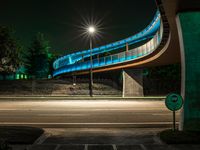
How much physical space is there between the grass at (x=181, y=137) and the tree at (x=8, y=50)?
60216mm

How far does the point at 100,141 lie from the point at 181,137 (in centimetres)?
248

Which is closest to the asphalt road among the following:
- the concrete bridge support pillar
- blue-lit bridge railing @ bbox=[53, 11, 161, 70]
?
the concrete bridge support pillar

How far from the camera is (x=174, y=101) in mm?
9438

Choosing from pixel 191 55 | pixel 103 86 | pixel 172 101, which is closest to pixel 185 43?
pixel 191 55

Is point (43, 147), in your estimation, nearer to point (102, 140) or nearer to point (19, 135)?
point (19, 135)

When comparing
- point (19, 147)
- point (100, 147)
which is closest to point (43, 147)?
point (19, 147)

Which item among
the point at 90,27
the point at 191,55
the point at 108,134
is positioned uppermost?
the point at 90,27

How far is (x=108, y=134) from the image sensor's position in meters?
10.6

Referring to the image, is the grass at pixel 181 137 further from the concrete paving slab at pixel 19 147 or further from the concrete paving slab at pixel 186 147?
the concrete paving slab at pixel 19 147

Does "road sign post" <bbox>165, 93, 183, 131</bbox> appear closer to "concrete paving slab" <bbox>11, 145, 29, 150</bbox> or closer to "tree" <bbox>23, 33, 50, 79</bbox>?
"concrete paving slab" <bbox>11, 145, 29, 150</bbox>

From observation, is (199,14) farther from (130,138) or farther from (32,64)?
(32,64)

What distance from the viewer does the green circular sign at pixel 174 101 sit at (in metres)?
9.41

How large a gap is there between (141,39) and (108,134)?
135 ft

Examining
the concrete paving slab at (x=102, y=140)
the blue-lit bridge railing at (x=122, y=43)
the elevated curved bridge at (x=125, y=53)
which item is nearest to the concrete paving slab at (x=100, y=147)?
the concrete paving slab at (x=102, y=140)
